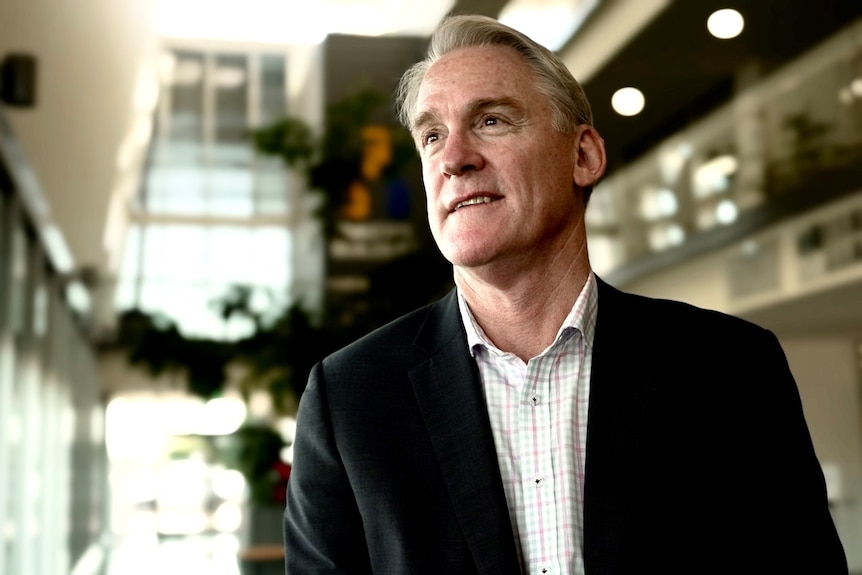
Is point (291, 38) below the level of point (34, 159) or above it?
above

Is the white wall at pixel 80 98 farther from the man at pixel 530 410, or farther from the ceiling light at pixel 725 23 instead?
the man at pixel 530 410

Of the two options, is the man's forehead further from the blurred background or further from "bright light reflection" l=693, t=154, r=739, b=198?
"bright light reflection" l=693, t=154, r=739, b=198

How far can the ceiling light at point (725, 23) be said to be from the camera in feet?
9.97

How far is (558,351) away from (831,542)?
1.56 ft

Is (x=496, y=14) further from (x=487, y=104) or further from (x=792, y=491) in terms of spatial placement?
(x=792, y=491)

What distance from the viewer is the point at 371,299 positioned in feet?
21.7

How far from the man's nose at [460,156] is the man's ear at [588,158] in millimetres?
232

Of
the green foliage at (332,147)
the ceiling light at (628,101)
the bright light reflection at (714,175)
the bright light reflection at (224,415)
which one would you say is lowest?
the bright light reflection at (224,415)

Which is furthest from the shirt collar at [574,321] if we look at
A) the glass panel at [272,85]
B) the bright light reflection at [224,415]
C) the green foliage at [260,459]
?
the glass panel at [272,85]

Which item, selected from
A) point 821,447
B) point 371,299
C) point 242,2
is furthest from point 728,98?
point 242,2

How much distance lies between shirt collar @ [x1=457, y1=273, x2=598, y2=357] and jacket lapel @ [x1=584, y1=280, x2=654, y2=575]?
19 mm

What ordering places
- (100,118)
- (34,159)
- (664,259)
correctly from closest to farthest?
1. (664,259)
2. (34,159)
3. (100,118)

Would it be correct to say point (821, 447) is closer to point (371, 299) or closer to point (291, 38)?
point (371, 299)

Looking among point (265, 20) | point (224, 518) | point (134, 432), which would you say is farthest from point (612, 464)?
point (134, 432)
